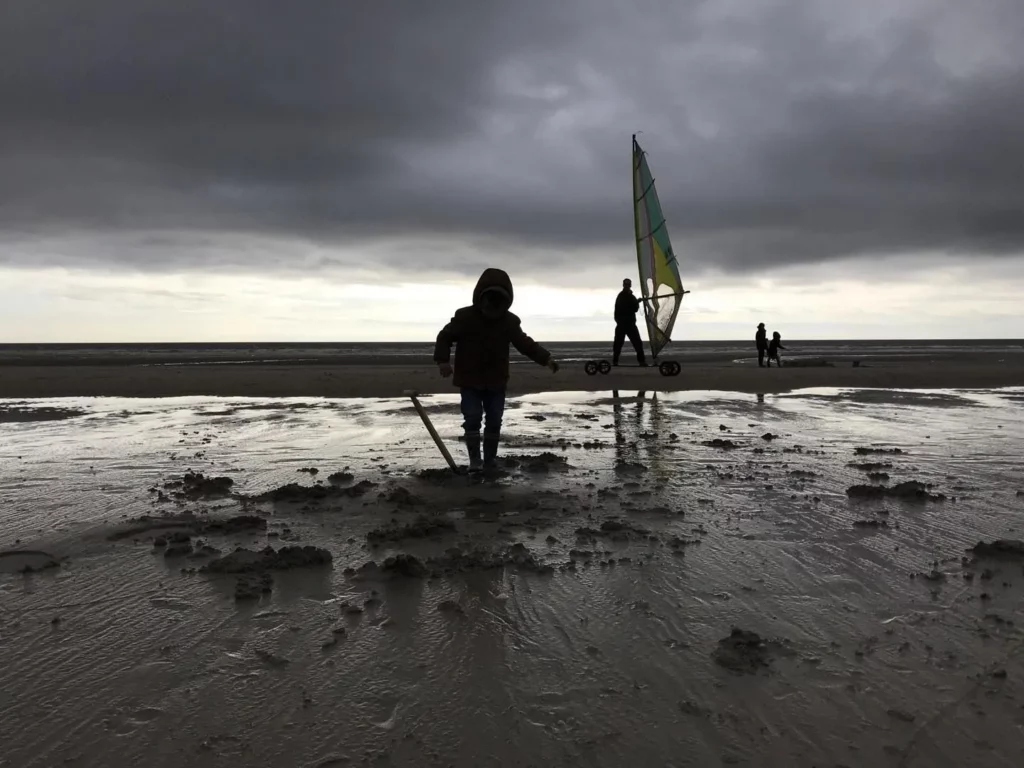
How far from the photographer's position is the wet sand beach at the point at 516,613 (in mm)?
2156

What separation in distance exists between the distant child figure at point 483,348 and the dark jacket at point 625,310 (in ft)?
36.4

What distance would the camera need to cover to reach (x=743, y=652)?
2682mm

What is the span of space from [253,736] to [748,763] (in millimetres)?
1473

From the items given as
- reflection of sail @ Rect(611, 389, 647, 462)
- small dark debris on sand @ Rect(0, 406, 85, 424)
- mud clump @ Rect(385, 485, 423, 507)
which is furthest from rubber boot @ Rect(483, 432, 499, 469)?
small dark debris on sand @ Rect(0, 406, 85, 424)

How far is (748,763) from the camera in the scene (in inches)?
79.4

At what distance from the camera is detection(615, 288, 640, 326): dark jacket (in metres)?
17.4

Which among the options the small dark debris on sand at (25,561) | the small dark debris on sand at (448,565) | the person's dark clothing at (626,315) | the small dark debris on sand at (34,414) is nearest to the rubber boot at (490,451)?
the small dark debris on sand at (448,565)

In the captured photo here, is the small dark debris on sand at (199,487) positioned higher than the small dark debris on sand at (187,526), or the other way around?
the small dark debris on sand at (199,487)

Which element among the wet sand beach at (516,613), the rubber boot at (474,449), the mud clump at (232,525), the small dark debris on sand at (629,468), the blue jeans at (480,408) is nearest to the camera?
the wet sand beach at (516,613)

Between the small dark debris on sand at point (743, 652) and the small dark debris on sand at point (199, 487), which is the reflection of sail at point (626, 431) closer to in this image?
the small dark debris on sand at point (199, 487)

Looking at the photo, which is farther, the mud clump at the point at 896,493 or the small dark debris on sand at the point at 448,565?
the mud clump at the point at 896,493

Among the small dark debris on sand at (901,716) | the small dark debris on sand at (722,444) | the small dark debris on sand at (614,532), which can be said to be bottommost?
the small dark debris on sand at (901,716)

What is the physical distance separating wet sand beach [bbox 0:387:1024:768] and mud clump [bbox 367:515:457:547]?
0.08 ft

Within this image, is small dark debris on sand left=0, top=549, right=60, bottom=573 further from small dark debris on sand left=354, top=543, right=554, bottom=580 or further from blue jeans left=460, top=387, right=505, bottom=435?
blue jeans left=460, top=387, right=505, bottom=435
